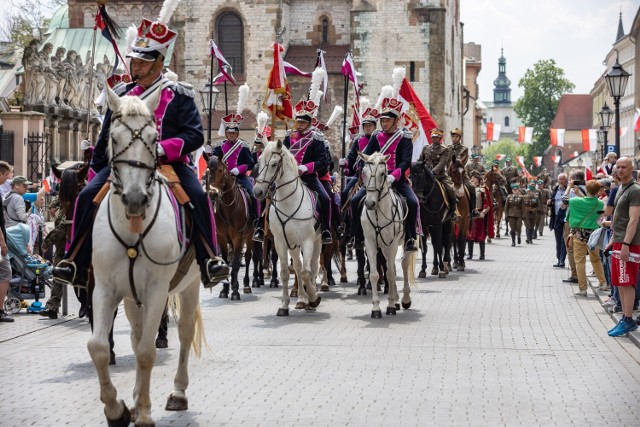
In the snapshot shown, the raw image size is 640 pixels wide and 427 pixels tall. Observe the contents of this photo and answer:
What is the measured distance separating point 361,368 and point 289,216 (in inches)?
203

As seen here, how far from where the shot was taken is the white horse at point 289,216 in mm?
15297

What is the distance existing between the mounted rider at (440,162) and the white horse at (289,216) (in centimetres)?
686

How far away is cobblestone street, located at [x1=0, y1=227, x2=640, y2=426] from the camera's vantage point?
8641 millimetres

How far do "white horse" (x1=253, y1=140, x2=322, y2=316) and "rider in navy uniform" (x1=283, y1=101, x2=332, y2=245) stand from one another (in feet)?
2.24

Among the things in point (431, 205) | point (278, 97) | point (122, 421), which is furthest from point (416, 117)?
point (122, 421)

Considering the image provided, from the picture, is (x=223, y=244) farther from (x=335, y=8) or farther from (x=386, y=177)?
(x=335, y=8)

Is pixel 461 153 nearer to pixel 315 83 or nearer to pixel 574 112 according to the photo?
pixel 315 83

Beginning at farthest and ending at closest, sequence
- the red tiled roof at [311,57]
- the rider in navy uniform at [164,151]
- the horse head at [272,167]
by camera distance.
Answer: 1. the red tiled roof at [311,57]
2. the horse head at [272,167]
3. the rider in navy uniform at [164,151]

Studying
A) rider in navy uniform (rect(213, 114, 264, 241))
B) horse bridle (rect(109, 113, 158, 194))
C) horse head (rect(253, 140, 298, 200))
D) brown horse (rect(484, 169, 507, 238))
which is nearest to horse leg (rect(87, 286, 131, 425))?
horse bridle (rect(109, 113, 158, 194))

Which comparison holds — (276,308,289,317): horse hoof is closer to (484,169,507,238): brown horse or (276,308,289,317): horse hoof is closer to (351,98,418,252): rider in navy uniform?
(351,98,418,252): rider in navy uniform

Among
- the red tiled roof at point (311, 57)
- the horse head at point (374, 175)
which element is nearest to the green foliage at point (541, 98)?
the red tiled roof at point (311, 57)

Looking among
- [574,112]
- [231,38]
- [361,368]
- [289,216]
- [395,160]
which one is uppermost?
[574,112]

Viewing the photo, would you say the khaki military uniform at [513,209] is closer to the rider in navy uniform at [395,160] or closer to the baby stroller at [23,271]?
the rider in navy uniform at [395,160]

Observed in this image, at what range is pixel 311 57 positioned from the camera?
6600cm
